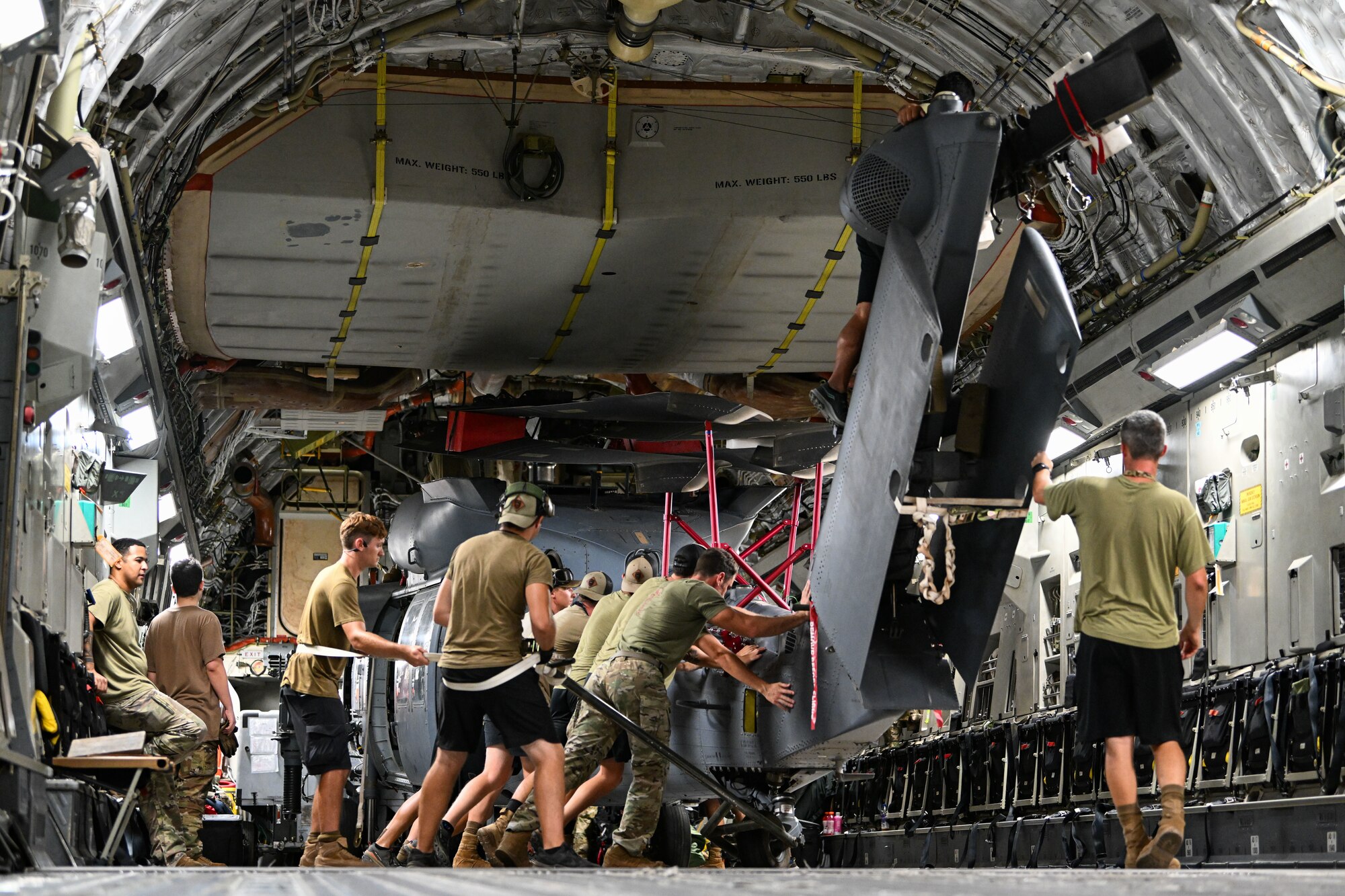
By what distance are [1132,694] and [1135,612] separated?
33 centimetres

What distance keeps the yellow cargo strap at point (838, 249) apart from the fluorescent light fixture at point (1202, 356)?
2147 millimetres

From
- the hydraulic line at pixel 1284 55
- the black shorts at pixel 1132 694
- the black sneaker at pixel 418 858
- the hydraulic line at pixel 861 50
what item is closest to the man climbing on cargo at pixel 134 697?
the black sneaker at pixel 418 858

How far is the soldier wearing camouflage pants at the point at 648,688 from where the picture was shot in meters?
7.62

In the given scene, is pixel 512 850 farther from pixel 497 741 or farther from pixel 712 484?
pixel 712 484

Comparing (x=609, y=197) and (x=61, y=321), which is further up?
(x=609, y=197)

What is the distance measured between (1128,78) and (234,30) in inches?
181

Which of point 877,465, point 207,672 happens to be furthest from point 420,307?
point 877,465

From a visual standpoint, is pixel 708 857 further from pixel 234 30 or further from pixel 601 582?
pixel 234 30

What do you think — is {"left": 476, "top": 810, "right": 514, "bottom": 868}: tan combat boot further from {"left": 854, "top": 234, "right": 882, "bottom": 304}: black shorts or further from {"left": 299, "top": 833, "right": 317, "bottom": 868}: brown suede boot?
{"left": 854, "top": 234, "right": 882, "bottom": 304}: black shorts

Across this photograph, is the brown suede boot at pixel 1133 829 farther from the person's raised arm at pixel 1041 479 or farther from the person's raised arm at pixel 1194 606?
the person's raised arm at pixel 1041 479

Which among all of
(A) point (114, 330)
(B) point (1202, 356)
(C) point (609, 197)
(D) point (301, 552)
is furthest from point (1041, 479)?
(D) point (301, 552)

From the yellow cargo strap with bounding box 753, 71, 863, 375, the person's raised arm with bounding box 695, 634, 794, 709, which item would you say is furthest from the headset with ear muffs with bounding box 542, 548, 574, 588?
the person's raised arm with bounding box 695, 634, 794, 709

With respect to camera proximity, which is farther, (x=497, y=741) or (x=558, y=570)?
(x=558, y=570)

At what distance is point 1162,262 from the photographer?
9383 millimetres
